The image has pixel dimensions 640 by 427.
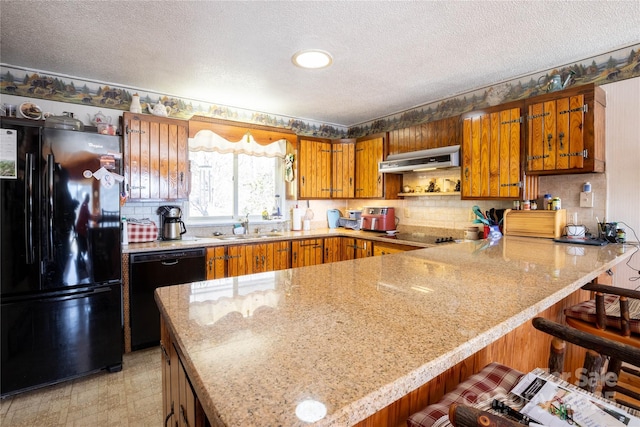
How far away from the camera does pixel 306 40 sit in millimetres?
2311

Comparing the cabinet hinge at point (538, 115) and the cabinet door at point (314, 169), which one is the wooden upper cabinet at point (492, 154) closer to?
the cabinet hinge at point (538, 115)

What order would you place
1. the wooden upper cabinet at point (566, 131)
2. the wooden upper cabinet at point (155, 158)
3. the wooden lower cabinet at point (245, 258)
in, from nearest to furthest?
1. the wooden upper cabinet at point (566, 131)
2. the wooden upper cabinet at point (155, 158)
3. the wooden lower cabinet at point (245, 258)

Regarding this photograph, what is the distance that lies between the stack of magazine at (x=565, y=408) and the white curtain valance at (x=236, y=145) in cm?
357

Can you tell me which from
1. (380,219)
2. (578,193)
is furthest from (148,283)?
(578,193)

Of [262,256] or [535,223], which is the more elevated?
[535,223]

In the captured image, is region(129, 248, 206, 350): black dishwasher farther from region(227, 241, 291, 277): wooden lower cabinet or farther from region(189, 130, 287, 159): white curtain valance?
region(189, 130, 287, 159): white curtain valance

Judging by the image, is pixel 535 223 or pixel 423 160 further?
pixel 423 160

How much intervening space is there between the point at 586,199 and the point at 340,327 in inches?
112

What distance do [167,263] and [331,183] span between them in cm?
240

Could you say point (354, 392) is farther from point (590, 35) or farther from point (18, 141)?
point (590, 35)

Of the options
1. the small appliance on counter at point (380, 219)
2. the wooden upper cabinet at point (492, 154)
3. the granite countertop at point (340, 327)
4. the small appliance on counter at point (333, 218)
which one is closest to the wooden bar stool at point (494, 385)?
the granite countertop at point (340, 327)

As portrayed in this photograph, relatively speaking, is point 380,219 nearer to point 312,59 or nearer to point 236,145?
point 236,145

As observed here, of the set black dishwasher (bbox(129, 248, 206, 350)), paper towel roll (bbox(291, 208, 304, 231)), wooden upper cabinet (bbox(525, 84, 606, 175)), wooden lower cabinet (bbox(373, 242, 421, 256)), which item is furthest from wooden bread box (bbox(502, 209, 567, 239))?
black dishwasher (bbox(129, 248, 206, 350))

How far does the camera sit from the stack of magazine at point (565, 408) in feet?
2.45
